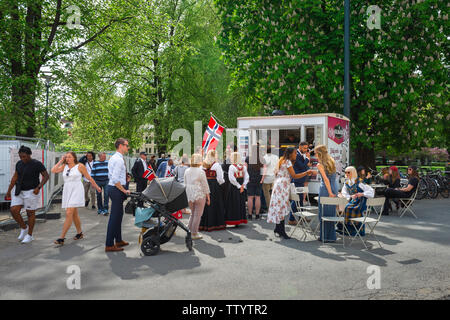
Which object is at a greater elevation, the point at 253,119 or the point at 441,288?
the point at 253,119

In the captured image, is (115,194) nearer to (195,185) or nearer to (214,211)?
(195,185)

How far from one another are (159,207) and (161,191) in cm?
29

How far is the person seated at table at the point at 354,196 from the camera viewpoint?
828cm

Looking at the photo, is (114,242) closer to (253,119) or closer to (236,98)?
(253,119)

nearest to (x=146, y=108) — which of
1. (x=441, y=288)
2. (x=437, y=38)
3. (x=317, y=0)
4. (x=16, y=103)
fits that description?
(x=16, y=103)

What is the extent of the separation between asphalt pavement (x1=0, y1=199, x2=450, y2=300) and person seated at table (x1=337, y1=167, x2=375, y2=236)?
667mm

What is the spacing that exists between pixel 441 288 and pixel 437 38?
12016 mm

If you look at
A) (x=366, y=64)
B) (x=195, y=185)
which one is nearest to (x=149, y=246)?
(x=195, y=185)

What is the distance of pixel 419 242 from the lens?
8.02 meters

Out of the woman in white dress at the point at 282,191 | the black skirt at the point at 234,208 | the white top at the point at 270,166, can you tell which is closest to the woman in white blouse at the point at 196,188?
the woman in white dress at the point at 282,191

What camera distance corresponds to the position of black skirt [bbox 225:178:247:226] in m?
9.98

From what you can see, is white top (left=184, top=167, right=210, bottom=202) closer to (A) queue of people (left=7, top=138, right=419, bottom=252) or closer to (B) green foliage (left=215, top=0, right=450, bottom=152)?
(A) queue of people (left=7, top=138, right=419, bottom=252)

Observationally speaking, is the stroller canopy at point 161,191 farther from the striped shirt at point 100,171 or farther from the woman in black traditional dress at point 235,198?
the striped shirt at point 100,171

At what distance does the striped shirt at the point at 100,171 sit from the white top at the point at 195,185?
17.1ft
